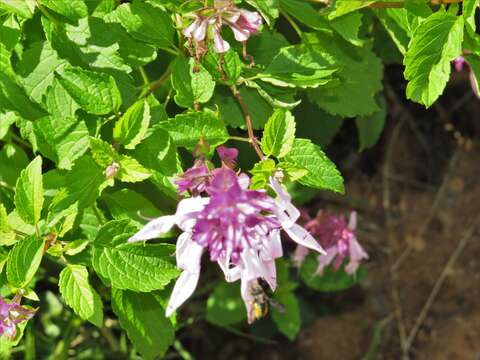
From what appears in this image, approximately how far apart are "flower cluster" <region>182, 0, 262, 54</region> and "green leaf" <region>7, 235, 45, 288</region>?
0.43 metres

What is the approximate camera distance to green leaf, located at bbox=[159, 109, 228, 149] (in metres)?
1.27

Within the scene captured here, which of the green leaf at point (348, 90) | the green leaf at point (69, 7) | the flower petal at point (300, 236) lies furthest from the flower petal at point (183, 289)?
the green leaf at point (348, 90)

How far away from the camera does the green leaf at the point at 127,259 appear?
129cm

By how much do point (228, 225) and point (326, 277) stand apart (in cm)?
133

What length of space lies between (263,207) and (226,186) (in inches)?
2.2

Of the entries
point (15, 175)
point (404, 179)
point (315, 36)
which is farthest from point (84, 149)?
point (404, 179)

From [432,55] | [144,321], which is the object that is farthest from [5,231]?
[432,55]

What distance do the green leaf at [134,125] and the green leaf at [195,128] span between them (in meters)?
0.04

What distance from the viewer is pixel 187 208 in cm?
104

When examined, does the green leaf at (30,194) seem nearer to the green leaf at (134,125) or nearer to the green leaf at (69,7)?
the green leaf at (134,125)

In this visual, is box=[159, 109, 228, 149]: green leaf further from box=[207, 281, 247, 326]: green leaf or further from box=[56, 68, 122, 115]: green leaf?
box=[207, 281, 247, 326]: green leaf

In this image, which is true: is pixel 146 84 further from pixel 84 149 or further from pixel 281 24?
pixel 281 24

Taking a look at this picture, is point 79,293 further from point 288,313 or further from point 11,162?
point 288,313

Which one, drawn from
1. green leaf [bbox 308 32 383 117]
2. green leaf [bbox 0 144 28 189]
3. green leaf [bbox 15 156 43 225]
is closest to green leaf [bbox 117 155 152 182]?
green leaf [bbox 15 156 43 225]
